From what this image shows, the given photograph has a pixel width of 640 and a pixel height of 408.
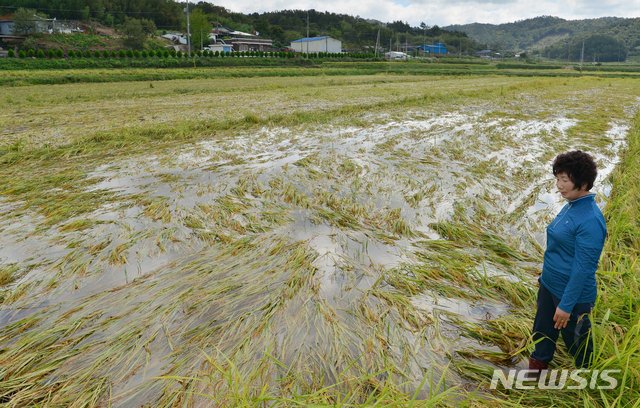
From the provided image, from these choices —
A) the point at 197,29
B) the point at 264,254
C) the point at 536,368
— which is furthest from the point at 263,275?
the point at 197,29

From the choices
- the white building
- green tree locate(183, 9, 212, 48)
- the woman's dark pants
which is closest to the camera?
the woman's dark pants

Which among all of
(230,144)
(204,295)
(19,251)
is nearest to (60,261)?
(19,251)

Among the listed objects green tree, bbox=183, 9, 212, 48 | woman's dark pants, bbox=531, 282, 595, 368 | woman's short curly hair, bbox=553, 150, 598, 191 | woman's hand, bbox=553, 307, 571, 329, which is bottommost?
woman's dark pants, bbox=531, 282, 595, 368

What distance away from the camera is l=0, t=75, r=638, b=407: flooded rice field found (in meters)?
1.96

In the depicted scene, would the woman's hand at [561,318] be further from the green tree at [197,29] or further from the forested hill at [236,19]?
the green tree at [197,29]

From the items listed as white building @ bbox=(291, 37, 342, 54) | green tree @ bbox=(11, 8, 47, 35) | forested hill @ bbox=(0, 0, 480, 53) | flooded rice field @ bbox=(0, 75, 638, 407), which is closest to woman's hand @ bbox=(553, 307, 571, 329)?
flooded rice field @ bbox=(0, 75, 638, 407)

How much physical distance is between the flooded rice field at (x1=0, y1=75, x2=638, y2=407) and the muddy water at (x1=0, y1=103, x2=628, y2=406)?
2 cm

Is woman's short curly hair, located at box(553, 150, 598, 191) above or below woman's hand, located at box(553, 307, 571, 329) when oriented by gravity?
above

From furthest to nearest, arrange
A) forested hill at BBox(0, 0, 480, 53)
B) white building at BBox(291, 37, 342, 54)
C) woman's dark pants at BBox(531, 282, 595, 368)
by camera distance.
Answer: white building at BBox(291, 37, 342, 54) → forested hill at BBox(0, 0, 480, 53) → woman's dark pants at BBox(531, 282, 595, 368)

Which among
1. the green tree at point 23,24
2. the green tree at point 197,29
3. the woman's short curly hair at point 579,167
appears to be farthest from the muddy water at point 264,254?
the green tree at point 197,29

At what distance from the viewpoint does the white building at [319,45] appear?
242 ft

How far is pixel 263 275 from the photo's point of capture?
2949mm

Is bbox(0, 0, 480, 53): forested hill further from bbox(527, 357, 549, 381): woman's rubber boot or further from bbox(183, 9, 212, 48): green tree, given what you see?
bbox(527, 357, 549, 381): woman's rubber boot

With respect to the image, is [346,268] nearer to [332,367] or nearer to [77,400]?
[332,367]
